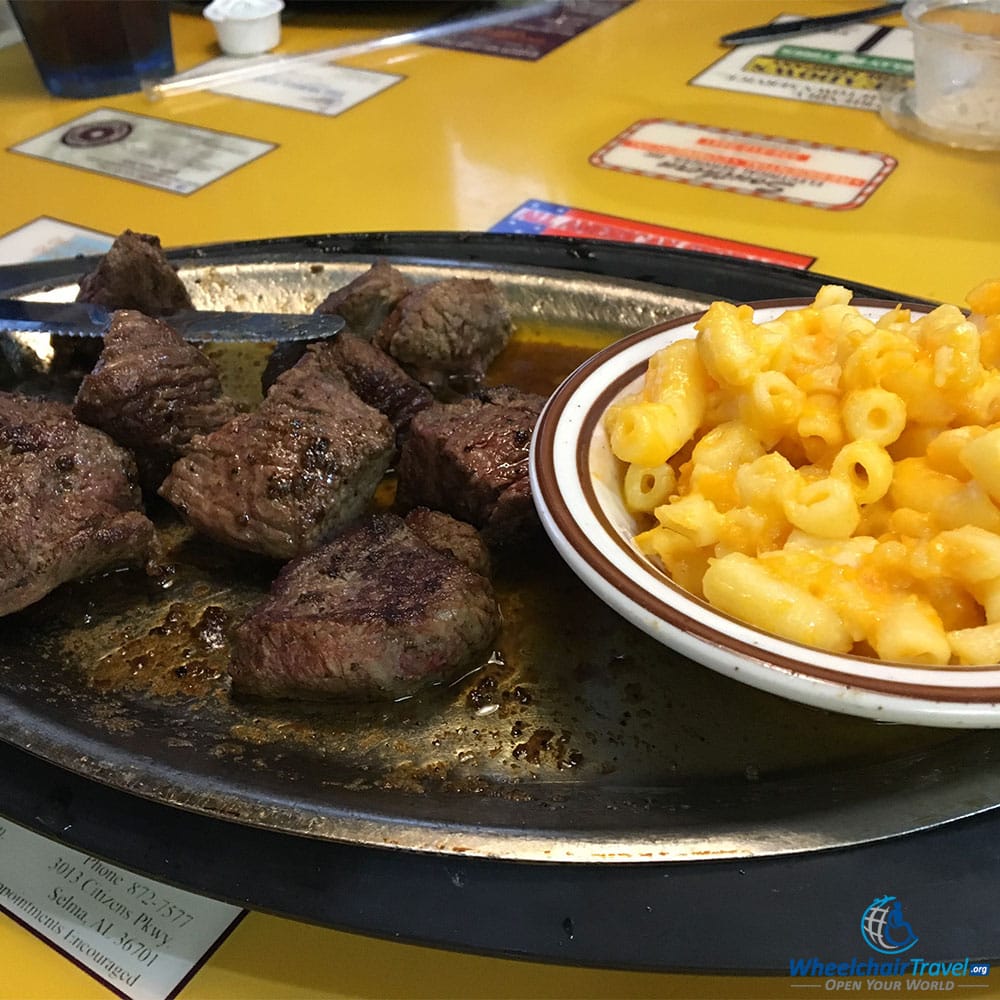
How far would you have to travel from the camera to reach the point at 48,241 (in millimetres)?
2676

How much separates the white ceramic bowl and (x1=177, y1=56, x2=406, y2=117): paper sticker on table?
8.20 feet

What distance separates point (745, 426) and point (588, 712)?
0.40 m

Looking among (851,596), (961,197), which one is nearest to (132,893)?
(851,596)

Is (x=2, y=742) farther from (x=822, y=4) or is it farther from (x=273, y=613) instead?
(x=822, y=4)

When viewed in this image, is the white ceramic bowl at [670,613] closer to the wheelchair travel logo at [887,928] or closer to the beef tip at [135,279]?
the wheelchair travel logo at [887,928]

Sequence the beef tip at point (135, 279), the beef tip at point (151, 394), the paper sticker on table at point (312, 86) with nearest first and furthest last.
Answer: the beef tip at point (151, 394) → the beef tip at point (135, 279) → the paper sticker on table at point (312, 86)

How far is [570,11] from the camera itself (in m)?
4.04

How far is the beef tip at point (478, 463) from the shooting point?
1.37 m

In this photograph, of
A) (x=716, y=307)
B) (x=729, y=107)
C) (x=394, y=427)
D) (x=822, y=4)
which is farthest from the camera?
(x=822, y=4)

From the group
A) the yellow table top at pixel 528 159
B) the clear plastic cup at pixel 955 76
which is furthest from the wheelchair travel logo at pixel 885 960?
the clear plastic cup at pixel 955 76

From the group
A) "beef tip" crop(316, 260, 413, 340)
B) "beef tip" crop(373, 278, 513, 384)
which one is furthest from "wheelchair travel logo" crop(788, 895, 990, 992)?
"beef tip" crop(316, 260, 413, 340)

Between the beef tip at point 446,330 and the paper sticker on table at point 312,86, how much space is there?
6.28ft

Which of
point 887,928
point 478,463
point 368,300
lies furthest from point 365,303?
point 887,928

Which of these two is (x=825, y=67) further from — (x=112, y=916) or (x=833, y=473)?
(x=112, y=916)
